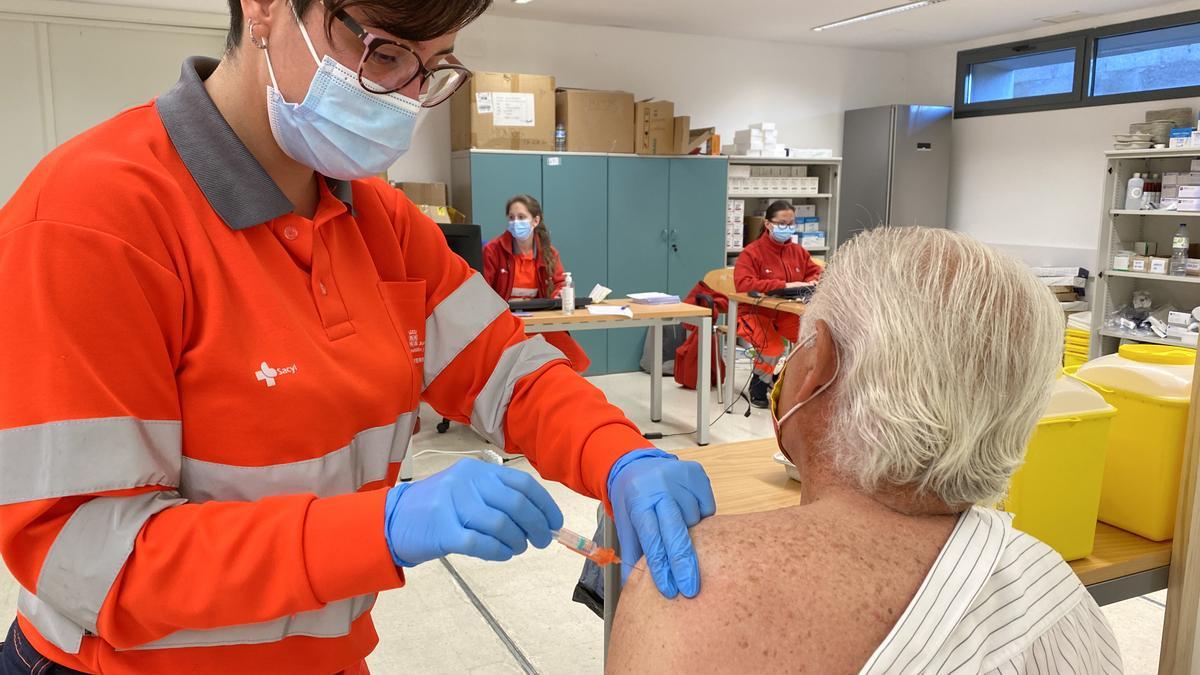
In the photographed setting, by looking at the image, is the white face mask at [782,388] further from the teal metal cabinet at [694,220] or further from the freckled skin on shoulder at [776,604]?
the teal metal cabinet at [694,220]

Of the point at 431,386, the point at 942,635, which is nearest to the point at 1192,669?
the point at 942,635

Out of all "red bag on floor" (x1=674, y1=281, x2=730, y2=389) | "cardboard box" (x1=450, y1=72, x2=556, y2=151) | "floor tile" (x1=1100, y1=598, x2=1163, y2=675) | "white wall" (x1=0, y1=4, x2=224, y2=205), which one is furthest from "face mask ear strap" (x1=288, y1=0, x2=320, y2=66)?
"white wall" (x1=0, y1=4, x2=224, y2=205)

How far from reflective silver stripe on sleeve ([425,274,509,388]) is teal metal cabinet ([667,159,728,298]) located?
5.33m

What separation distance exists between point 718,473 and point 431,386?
763 millimetres

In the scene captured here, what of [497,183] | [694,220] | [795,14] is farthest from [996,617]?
[795,14]

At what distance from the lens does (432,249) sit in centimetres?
124

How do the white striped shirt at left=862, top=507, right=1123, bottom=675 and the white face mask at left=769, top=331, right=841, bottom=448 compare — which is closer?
the white striped shirt at left=862, top=507, right=1123, bottom=675

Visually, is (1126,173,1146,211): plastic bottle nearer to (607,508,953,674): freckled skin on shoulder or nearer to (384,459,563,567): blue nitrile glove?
(607,508,953,674): freckled skin on shoulder

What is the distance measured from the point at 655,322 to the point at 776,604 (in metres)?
3.68

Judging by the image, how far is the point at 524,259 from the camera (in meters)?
5.06

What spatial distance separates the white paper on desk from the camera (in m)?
4.30

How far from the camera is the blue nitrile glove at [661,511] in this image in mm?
874

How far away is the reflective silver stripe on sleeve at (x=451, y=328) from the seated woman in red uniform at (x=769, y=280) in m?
4.03

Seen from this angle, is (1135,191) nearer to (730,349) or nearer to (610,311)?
(730,349)
